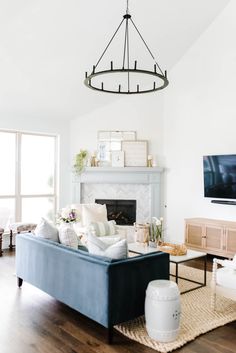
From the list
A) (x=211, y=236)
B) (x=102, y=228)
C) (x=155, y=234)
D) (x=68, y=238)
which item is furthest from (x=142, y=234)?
(x=68, y=238)

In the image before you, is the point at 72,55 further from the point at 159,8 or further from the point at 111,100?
the point at 111,100

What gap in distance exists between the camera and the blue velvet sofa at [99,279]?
114 inches

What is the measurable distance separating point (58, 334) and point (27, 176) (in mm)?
4550

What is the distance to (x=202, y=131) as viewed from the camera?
6512 mm

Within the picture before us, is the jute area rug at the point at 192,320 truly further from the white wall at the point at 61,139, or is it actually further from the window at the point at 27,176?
the white wall at the point at 61,139

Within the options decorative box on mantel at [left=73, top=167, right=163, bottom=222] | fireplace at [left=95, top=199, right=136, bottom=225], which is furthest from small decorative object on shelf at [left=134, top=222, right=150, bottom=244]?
fireplace at [left=95, top=199, right=136, bottom=225]

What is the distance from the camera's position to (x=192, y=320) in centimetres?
337

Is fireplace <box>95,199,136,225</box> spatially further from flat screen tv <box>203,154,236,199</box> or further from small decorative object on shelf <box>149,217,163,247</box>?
small decorative object on shelf <box>149,217,163,247</box>

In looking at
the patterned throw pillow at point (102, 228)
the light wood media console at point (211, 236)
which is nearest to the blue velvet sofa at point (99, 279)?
the patterned throw pillow at point (102, 228)

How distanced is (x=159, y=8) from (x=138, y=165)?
323 cm

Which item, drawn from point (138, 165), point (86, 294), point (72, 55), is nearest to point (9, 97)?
point (72, 55)

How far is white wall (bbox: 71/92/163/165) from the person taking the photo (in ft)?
23.8

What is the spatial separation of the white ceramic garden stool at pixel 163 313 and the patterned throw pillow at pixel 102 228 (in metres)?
2.63

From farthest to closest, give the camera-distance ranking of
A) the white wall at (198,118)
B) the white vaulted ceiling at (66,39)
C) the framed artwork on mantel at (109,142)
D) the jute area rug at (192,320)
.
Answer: the framed artwork on mantel at (109,142), the white wall at (198,118), the white vaulted ceiling at (66,39), the jute area rug at (192,320)
